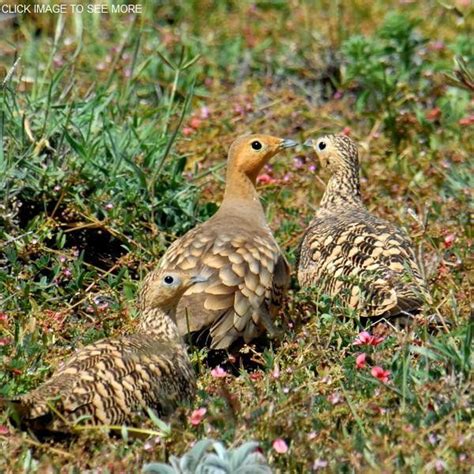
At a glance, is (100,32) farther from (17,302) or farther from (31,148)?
(17,302)

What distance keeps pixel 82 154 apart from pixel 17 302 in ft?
3.54

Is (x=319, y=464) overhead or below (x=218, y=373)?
overhead

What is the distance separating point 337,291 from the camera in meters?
6.91

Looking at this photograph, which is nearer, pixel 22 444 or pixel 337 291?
pixel 22 444

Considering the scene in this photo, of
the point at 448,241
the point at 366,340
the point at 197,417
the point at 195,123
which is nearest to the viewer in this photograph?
the point at 197,417

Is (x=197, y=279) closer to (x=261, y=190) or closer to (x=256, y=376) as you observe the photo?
(x=256, y=376)

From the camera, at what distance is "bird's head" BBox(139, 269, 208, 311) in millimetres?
5949

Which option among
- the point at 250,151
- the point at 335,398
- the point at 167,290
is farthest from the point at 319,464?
the point at 250,151

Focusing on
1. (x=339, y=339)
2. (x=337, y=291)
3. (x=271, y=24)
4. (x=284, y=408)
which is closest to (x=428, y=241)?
(x=337, y=291)

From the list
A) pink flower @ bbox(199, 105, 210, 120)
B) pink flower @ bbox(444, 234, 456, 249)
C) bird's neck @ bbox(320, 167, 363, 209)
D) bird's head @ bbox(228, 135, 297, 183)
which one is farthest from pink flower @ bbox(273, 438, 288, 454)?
pink flower @ bbox(199, 105, 210, 120)

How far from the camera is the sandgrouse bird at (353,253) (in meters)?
6.53

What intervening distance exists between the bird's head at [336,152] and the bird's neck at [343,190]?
1.8 inches

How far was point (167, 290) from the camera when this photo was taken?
5.94 meters

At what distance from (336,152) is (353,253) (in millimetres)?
1398
